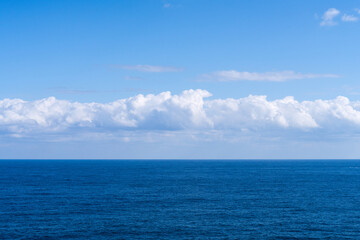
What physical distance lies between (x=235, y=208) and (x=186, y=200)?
58.5ft

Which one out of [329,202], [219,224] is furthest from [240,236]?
[329,202]

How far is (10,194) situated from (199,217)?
64.2 m

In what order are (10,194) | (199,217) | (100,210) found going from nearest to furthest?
(199,217) < (100,210) < (10,194)

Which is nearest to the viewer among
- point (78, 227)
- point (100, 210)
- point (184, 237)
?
point (184, 237)

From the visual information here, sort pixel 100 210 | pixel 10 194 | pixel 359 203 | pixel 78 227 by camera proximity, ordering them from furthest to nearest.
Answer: pixel 10 194, pixel 359 203, pixel 100 210, pixel 78 227

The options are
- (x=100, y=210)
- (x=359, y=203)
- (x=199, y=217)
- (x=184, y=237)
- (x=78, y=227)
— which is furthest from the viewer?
(x=359, y=203)

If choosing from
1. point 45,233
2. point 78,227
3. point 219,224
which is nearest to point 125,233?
point 78,227

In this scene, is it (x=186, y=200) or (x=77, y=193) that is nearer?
(x=186, y=200)

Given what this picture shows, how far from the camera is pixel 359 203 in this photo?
314 ft

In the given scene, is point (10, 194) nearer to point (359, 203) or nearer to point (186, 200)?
point (186, 200)

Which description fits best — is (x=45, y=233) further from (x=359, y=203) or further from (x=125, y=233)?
(x=359, y=203)

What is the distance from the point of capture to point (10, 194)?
10988 cm

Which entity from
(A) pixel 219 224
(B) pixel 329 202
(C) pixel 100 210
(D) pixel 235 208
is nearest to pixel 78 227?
(C) pixel 100 210

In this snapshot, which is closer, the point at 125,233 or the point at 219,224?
the point at 125,233
